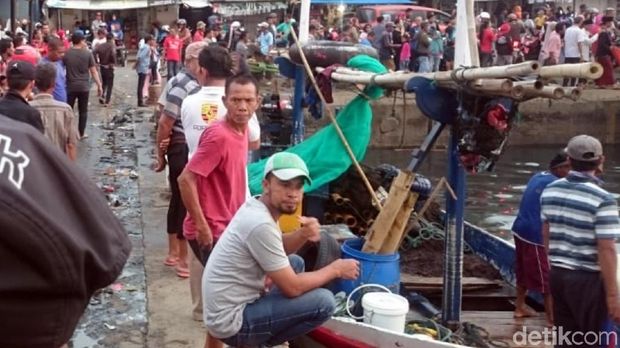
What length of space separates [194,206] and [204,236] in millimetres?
184

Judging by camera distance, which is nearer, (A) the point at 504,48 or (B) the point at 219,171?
(B) the point at 219,171

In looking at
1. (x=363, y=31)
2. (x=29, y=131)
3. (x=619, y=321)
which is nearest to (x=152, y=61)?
(x=363, y=31)

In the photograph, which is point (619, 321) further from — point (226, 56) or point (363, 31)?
point (363, 31)

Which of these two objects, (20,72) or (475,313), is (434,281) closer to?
(475,313)

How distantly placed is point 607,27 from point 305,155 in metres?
16.0

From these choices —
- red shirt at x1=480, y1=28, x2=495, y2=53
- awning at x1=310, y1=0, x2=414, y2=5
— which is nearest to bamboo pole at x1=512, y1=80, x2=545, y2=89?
red shirt at x1=480, y1=28, x2=495, y2=53

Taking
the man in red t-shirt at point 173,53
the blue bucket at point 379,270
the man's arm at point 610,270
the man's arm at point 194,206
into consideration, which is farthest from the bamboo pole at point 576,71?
the man in red t-shirt at point 173,53

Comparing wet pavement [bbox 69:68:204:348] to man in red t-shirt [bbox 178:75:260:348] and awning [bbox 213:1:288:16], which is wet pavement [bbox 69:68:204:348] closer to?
man in red t-shirt [bbox 178:75:260:348]

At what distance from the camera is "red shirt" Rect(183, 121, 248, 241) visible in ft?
16.0

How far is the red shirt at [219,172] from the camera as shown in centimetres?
488

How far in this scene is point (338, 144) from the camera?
25.7 ft

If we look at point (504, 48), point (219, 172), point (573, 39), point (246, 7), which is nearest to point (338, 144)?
point (219, 172)

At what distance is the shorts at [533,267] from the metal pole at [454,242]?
3.54 feet

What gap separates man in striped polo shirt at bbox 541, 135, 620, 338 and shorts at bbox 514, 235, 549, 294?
4.55 ft
